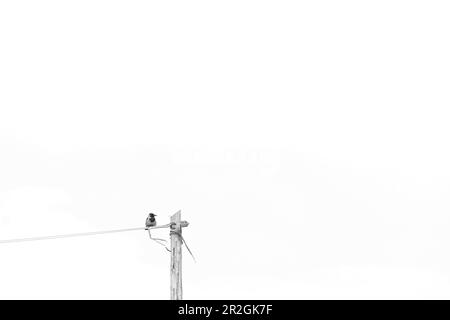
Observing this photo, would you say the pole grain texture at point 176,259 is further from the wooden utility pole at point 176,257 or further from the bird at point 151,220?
the bird at point 151,220

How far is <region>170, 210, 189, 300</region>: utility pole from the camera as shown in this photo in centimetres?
2028

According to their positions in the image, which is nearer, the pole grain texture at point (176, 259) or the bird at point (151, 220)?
the pole grain texture at point (176, 259)

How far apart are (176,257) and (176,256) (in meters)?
0.03

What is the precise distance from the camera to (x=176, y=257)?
68.0 feet

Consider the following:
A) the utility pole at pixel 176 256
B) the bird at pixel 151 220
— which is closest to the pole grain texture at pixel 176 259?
the utility pole at pixel 176 256

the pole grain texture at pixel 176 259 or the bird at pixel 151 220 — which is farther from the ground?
the bird at pixel 151 220

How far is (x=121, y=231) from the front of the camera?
21547 mm

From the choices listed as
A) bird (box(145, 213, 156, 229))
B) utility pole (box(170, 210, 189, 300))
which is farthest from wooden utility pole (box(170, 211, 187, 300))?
bird (box(145, 213, 156, 229))

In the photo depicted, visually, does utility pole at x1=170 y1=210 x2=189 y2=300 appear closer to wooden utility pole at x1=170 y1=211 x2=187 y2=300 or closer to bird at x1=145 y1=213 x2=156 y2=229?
wooden utility pole at x1=170 y1=211 x2=187 y2=300

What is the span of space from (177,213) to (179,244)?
0.80 metres

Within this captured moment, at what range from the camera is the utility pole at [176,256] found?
20281mm

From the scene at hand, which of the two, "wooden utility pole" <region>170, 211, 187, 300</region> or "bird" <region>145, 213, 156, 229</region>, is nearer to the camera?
"wooden utility pole" <region>170, 211, 187, 300</region>
